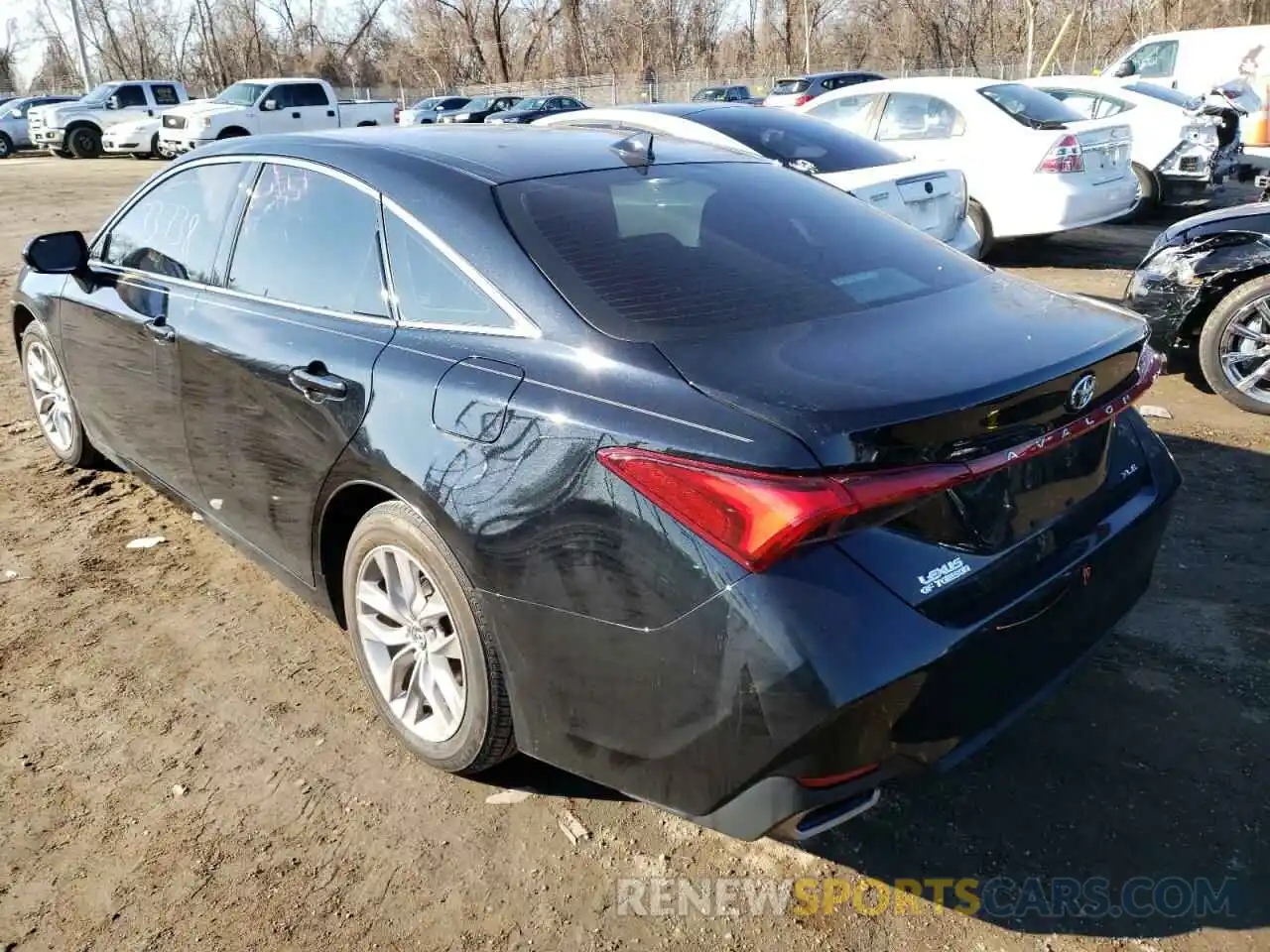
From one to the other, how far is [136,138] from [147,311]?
27136mm

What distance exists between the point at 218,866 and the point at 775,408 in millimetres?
1794

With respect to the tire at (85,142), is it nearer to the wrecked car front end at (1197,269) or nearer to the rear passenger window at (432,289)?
the wrecked car front end at (1197,269)

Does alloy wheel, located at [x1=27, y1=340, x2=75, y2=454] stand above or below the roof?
below

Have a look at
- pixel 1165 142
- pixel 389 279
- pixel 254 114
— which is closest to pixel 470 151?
pixel 389 279

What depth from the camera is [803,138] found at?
7832mm

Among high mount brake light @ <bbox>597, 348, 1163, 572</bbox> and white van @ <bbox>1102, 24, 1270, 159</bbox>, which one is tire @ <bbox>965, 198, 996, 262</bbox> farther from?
high mount brake light @ <bbox>597, 348, 1163, 572</bbox>

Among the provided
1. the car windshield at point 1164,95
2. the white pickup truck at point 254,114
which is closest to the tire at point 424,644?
the car windshield at point 1164,95

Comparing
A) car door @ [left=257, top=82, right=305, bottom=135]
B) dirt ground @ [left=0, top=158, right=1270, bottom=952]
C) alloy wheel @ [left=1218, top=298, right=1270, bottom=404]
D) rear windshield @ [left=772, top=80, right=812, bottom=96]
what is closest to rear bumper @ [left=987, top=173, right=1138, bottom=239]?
alloy wheel @ [left=1218, top=298, right=1270, bottom=404]

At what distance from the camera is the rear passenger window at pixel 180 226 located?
359cm

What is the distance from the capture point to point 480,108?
29.8 metres

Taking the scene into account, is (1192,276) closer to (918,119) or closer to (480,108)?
(918,119)

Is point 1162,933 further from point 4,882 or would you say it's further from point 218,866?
point 4,882

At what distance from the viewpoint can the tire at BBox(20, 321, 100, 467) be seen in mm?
4773

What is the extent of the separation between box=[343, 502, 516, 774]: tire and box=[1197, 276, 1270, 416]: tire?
4714 millimetres
